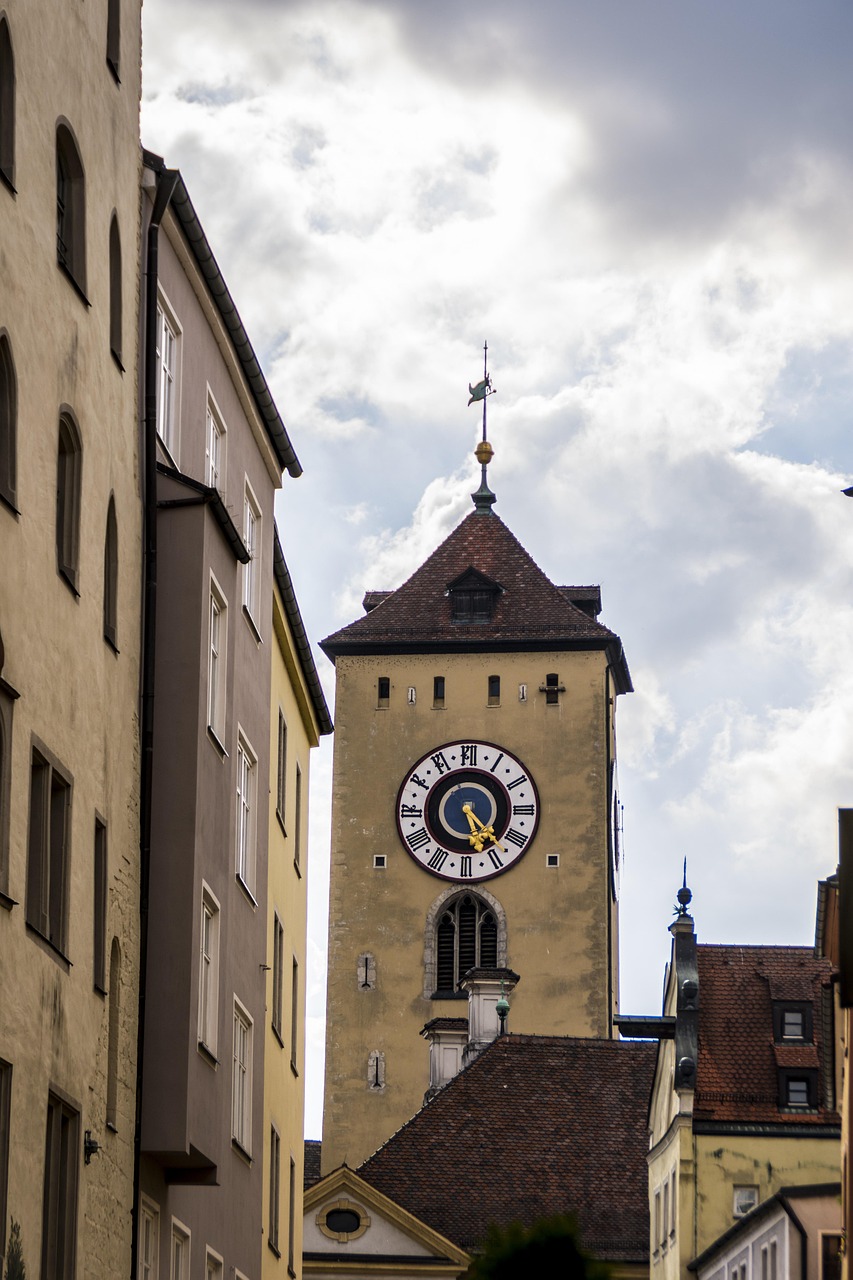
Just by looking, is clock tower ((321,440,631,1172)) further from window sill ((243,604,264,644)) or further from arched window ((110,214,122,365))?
arched window ((110,214,122,365))

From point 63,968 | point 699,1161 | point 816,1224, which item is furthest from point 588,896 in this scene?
point 63,968

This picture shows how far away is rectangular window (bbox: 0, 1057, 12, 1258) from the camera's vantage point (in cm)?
1881

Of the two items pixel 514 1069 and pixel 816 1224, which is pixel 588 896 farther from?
pixel 816 1224

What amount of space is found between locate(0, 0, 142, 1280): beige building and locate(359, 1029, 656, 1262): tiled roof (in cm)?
3026

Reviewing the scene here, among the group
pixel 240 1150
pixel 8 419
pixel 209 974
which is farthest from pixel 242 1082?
pixel 8 419

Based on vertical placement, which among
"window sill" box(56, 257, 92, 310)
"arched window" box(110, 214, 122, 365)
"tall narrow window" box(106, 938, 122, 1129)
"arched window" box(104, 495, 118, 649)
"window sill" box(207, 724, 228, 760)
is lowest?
"tall narrow window" box(106, 938, 122, 1129)

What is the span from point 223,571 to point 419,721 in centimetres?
4857

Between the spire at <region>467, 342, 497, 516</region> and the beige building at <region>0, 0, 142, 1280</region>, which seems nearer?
the beige building at <region>0, 0, 142, 1280</region>

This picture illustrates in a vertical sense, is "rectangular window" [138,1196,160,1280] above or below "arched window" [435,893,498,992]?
below

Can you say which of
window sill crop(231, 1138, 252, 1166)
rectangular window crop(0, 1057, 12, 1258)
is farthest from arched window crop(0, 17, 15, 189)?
window sill crop(231, 1138, 252, 1166)

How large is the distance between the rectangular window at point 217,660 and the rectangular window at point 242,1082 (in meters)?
3.29

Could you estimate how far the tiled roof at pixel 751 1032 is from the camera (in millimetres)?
47594

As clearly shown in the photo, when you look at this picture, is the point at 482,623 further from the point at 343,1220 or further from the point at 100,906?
the point at 100,906

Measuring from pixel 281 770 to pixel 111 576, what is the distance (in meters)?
11.6
